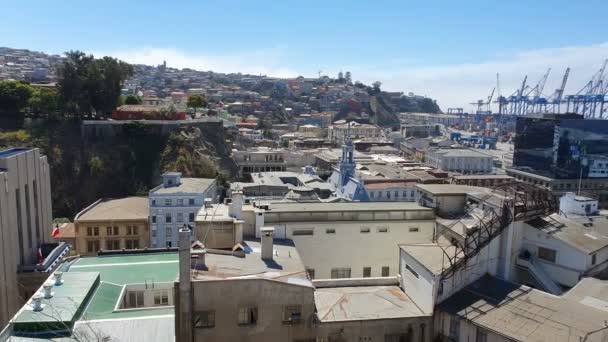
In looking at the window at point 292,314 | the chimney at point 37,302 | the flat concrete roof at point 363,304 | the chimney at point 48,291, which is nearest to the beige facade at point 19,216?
the chimney at point 48,291

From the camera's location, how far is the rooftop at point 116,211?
135 ft

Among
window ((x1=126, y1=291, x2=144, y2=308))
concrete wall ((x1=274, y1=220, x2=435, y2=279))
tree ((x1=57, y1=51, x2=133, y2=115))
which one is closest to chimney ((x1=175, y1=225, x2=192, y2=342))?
window ((x1=126, y1=291, x2=144, y2=308))

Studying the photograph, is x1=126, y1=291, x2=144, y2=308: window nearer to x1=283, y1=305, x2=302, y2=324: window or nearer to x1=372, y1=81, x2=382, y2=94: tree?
x1=283, y1=305, x2=302, y2=324: window

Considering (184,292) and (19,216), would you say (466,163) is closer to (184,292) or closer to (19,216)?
(19,216)

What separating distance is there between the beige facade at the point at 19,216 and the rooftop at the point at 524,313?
21373 millimetres

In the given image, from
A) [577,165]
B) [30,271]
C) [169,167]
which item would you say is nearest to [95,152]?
[169,167]

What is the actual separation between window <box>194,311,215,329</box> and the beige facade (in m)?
13.1

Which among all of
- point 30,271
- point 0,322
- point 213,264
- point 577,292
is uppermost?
point 213,264

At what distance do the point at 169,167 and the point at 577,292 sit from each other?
52923mm

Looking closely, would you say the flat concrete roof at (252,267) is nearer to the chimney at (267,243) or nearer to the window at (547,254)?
the chimney at (267,243)

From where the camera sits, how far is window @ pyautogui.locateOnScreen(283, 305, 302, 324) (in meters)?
16.4

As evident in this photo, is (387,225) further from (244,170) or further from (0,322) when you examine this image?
(244,170)

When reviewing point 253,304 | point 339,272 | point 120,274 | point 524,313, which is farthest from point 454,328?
point 120,274

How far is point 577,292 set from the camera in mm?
18453
